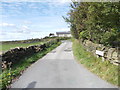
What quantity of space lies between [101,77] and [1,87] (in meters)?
4.78

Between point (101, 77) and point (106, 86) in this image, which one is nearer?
point (106, 86)

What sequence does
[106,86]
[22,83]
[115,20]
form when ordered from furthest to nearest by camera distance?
[115,20]
[22,83]
[106,86]

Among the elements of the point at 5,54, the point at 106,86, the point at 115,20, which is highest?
the point at 115,20

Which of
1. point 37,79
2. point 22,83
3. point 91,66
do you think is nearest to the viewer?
point 22,83

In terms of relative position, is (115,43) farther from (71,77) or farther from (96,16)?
(71,77)

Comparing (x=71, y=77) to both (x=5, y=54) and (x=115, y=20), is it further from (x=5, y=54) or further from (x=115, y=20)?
(x=5, y=54)

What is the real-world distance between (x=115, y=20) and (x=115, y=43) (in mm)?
3169

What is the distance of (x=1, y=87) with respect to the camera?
5422 mm

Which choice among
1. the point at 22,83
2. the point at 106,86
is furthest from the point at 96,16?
the point at 22,83

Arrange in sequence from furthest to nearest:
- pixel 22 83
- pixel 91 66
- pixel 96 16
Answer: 1. pixel 91 66
2. pixel 96 16
3. pixel 22 83

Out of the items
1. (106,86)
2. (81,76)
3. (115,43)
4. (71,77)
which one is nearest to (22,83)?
(71,77)

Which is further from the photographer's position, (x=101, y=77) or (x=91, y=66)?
(x=91, y=66)

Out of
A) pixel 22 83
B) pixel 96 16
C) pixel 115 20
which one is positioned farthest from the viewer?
pixel 96 16

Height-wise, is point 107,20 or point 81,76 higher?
point 107,20
